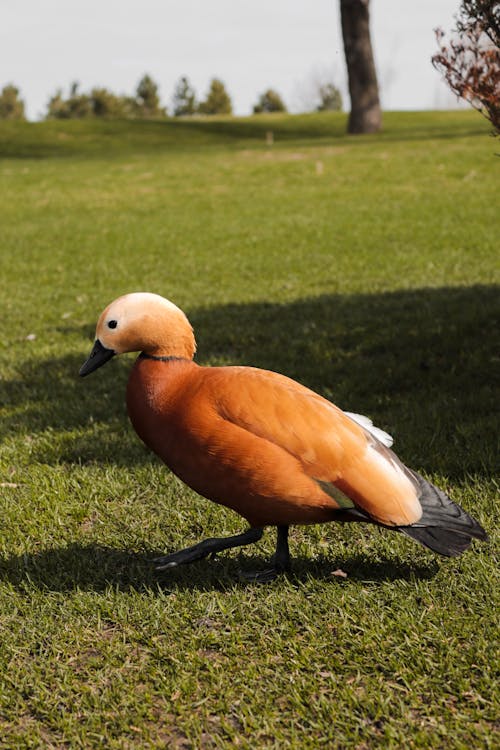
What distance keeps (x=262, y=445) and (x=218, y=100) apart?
199ft

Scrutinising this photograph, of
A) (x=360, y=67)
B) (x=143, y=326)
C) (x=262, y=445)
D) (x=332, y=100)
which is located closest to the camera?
(x=262, y=445)

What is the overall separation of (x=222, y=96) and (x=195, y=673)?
201 ft

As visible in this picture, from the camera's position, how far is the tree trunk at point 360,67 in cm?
2677

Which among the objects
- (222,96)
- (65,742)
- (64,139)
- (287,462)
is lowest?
(65,742)

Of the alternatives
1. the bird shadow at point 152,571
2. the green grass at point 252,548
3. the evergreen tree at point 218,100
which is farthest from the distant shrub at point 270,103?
the bird shadow at point 152,571

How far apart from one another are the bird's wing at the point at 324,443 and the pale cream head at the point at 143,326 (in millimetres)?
248

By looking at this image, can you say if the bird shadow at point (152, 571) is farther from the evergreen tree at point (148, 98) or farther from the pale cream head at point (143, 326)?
the evergreen tree at point (148, 98)

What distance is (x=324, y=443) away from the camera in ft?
10.3

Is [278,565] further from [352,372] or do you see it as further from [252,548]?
[352,372]

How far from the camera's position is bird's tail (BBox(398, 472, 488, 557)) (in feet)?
10.3

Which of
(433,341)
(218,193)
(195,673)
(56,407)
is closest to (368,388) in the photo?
(433,341)

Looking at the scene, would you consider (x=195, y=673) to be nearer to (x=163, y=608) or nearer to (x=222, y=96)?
(x=163, y=608)

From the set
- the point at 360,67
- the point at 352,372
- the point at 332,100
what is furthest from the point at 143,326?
the point at 332,100

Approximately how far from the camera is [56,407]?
6.00 m
